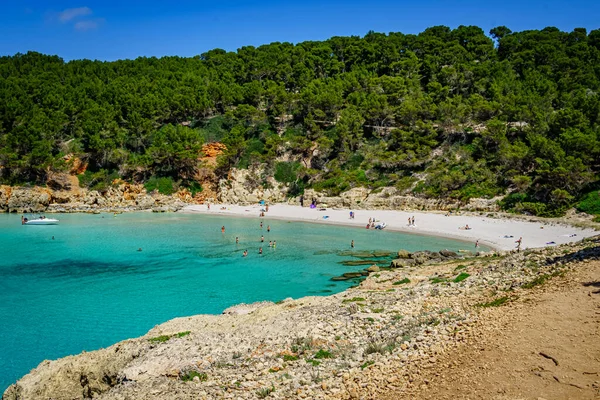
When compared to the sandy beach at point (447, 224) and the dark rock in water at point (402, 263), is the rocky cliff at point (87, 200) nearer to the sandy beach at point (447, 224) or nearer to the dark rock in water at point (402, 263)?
the sandy beach at point (447, 224)

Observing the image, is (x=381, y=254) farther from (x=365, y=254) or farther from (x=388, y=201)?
(x=388, y=201)

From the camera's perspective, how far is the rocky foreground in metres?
11.4

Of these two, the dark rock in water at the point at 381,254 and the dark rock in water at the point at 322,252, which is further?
the dark rock in water at the point at 322,252

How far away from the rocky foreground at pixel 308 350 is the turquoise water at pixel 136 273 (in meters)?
5.59

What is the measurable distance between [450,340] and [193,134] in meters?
69.0

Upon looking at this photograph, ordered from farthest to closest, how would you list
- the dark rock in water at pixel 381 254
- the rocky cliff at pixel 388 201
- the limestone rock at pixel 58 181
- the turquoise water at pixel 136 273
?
the limestone rock at pixel 58 181, the rocky cliff at pixel 388 201, the dark rock in water at pixel 381 254, the turquoise water at pixel 136 273

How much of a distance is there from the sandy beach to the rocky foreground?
2159cm

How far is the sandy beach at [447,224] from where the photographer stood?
1535 inches

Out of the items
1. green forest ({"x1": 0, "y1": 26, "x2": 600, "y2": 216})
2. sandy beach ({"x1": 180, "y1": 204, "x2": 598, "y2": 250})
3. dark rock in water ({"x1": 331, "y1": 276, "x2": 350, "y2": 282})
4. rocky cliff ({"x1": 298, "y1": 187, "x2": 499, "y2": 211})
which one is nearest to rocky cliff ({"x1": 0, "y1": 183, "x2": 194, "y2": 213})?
green forest ({"x1": 0, "y1": 26, "x2": 600, "y2": 216})

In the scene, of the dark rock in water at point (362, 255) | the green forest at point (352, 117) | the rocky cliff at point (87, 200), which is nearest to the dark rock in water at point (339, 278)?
the dark rock in water at point (362, 255)

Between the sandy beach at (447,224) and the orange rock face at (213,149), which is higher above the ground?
the orange rock face at (213,149)

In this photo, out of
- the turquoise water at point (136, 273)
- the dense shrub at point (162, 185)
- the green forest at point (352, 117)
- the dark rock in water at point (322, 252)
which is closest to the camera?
the turquoise water at point (136, 273)

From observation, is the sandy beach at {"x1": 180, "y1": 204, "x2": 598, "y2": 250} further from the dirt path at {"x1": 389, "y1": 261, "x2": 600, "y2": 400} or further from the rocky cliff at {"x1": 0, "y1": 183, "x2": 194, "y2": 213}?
the dirt path at {"x1": 389, "y1": 261, "x2": 600, "y2": 400}

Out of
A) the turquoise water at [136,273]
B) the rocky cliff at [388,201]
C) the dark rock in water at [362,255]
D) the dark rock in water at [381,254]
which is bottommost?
the turquoise water at [136,273]
